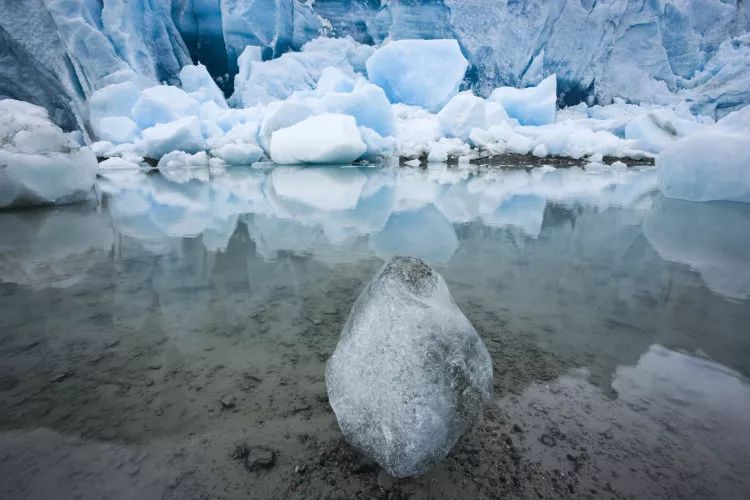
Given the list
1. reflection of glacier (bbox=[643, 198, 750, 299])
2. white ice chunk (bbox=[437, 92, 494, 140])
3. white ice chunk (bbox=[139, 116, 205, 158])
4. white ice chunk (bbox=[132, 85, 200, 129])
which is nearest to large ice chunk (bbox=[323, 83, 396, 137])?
white ice chunk (bbox=[437, 92, 494, 140])

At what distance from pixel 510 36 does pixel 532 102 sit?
4.94 m

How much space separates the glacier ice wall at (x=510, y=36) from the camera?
51.6 ft

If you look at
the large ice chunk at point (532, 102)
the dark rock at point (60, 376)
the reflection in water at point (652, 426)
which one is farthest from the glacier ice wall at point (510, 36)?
the reflection in water at point (652, 426)

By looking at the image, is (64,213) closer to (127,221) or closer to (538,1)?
(127,221)

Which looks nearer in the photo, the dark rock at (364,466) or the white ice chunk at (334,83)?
the dark rock at (364,466)

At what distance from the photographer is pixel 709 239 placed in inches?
142

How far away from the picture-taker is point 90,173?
551 centimetres

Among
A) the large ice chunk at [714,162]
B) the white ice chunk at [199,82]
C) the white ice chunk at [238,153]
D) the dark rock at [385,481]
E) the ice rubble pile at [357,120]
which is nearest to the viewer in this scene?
the dark rock at [385,481]

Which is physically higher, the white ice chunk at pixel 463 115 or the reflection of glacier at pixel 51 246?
the white ice chunk at pixel 463 115

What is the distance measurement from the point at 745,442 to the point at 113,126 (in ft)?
49.6

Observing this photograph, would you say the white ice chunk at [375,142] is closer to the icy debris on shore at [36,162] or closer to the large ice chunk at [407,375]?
the icy debris on shore at [36,162]

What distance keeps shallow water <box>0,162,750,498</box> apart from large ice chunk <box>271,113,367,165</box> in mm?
6741

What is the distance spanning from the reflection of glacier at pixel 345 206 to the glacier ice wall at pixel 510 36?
1016 centimetres

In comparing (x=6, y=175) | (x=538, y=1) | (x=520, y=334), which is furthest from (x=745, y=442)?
(x=538, y=1)
